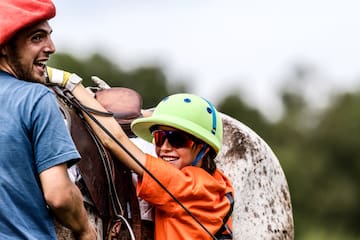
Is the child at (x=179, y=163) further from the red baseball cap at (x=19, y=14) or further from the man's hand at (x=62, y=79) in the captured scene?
the red baseball cap at (x=19, y=14)

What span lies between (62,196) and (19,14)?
94 cm

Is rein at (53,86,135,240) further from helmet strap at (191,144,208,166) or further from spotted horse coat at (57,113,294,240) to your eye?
spotted horse coat at (57,113,294,240)

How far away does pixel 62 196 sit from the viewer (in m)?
6.71

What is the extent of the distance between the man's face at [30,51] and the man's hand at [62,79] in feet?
3.73

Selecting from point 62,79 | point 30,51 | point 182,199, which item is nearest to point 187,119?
point 182,199

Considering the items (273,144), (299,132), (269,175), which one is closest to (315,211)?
(273,144)

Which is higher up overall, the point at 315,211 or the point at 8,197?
the point at 8,197

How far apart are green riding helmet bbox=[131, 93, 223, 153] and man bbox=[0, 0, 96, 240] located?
1.66 meters

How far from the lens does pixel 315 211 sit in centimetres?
5781

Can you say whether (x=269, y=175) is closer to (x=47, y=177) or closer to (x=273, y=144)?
(x=47, y=177)

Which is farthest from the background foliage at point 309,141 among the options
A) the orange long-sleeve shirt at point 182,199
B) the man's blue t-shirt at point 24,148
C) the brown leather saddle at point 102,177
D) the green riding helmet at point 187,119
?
the man's blue t-shirt at point 24,148

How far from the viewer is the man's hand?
8.16 meters

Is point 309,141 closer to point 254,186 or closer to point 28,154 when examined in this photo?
point 254,186

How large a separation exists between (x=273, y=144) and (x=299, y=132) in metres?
6.17
